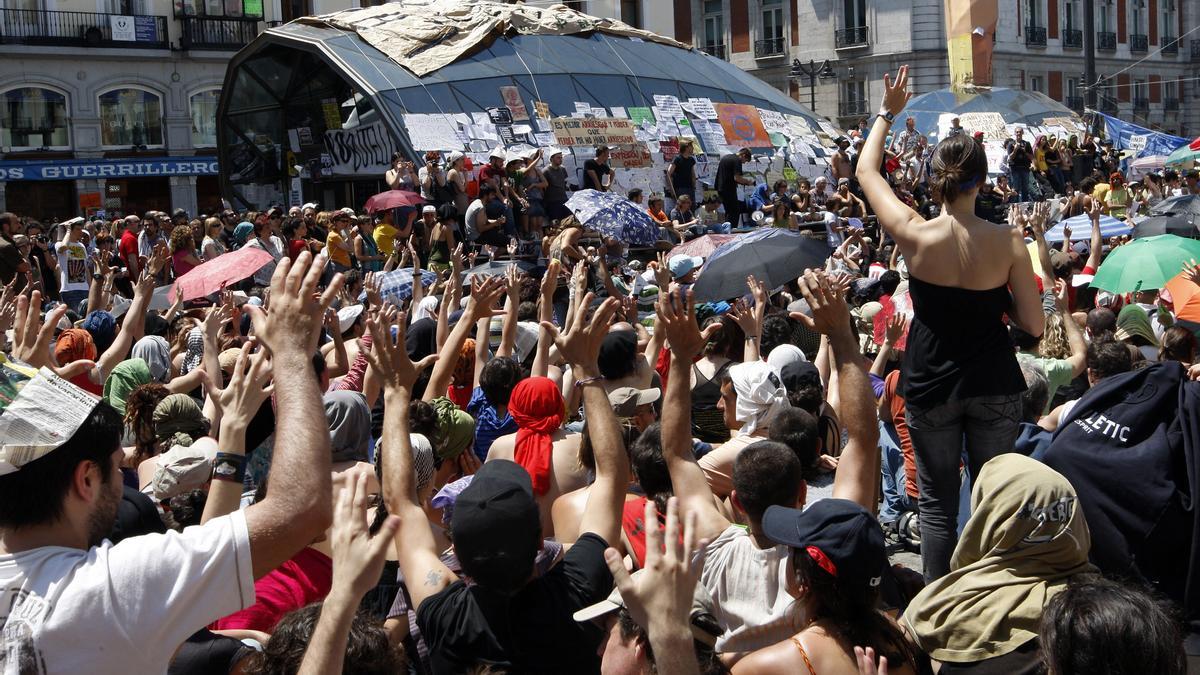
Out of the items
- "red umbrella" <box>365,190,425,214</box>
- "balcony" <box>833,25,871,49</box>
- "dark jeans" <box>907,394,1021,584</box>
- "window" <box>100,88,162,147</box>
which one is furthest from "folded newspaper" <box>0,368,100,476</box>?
"balcony" <box>833,25,871,49</box>

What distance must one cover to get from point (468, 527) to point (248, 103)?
75.8 ft

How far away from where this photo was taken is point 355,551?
7.47ft

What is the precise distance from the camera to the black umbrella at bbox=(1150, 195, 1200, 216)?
1384 cm

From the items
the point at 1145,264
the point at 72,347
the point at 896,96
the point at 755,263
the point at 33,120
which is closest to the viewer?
the point at 896,96

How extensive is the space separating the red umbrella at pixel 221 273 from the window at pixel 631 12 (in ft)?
108

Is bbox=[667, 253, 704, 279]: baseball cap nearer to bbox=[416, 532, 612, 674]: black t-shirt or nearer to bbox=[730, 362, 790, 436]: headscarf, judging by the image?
bbox=[730, 362, 790, 436]: headscarf

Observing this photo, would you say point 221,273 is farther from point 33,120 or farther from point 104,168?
point 33,120

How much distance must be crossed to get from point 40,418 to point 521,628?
1.21m

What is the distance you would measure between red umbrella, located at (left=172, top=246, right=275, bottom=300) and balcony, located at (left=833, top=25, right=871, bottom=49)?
145ft

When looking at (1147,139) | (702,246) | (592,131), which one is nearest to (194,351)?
(702,246)

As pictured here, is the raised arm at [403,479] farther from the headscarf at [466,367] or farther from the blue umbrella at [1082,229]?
the blue umbrella at [1082,229]

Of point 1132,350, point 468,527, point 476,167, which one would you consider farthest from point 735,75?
point 468,527

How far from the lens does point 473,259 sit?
1502 cm

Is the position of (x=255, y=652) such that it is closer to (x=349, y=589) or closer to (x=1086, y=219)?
(x=349, y=589)
